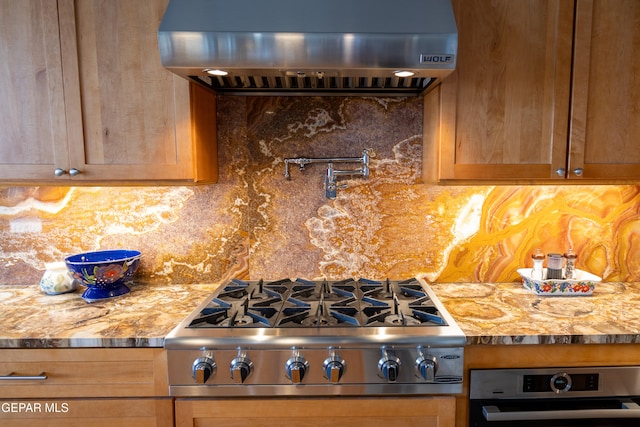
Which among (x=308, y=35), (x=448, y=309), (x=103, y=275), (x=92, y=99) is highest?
(x=308, y=35)

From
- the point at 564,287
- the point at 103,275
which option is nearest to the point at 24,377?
the point at 103,275

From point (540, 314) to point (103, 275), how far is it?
1.69 meters

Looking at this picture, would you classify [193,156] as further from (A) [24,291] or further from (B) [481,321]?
(B) [481,321]

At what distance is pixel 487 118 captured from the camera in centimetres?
151

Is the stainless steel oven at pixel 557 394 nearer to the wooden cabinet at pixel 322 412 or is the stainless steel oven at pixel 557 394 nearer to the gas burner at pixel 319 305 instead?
the wooden cabinet at pixel 322 412

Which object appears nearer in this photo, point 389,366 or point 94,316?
point 389,366

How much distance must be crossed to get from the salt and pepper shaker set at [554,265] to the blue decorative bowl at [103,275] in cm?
174

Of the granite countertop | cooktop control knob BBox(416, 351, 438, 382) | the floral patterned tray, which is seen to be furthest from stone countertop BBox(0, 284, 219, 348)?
the floral patterned tray

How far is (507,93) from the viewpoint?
1.50 m

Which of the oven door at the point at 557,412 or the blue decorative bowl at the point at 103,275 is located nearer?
the oven door at the point at 557,412

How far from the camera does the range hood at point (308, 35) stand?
1.26m

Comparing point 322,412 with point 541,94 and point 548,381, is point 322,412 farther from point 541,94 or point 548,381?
point 541,94

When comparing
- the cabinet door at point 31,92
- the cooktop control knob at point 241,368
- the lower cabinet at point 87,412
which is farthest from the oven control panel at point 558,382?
the cabinet door at point 31,92

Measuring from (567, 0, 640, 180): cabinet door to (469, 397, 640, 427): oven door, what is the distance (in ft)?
2.59
